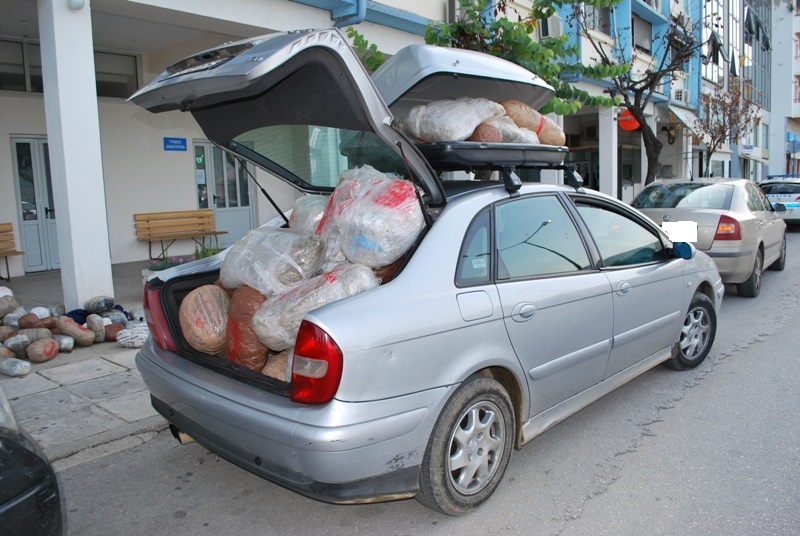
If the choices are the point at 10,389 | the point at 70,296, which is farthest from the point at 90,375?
the point at 70,296

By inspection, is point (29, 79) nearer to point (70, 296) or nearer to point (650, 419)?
point (70, 296)

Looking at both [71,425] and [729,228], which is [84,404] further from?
[729,228]

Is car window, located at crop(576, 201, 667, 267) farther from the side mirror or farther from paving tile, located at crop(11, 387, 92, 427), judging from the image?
paving tile, located at crop(11, 387, 92, 427)

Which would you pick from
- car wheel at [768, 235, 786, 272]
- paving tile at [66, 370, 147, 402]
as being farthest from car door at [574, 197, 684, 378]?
car wheel at [768, 235, 786, 272]

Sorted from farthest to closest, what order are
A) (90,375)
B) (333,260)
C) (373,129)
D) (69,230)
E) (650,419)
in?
(69,230) < (90,375) < (650,419) < (333,260) < (373,129)

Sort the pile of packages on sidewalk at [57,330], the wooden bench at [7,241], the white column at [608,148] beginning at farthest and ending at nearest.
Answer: the white column at [608,148] → the wooden bench at [7,241] → the pile of packages on sidewalk at [57,330]

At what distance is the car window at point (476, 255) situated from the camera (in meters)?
3.04

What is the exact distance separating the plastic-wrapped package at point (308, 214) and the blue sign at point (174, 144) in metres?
8.77

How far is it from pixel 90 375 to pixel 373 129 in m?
3.74

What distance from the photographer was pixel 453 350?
2826 mm

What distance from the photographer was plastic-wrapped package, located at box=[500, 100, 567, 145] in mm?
4184

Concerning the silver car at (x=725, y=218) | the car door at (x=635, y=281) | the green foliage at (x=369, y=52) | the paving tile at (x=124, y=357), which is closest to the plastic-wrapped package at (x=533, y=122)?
the car door at (x=635, y=281)

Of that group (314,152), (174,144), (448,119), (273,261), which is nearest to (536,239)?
(448,119)

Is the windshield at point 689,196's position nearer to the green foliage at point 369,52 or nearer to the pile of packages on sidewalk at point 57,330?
the green foliage at point 369,52
